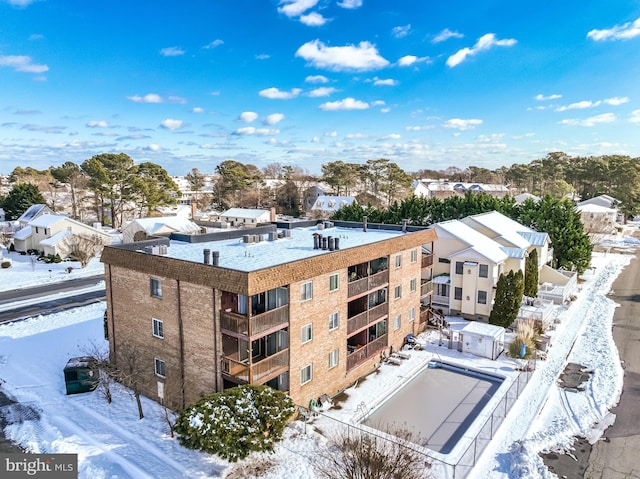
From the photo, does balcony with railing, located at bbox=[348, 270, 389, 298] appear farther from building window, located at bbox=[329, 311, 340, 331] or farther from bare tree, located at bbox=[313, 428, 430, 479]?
bare tree, located at bbox=[313, 428, 430, 479]

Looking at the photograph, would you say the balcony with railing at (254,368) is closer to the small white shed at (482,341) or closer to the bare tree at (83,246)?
the small white shed at (482,341)

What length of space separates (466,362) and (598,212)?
65.4 metres

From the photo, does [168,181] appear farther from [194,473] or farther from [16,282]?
[194,473]

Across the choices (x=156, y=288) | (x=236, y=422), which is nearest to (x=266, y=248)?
(x=156, y=288)

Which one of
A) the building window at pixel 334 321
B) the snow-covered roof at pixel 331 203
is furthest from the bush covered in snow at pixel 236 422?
the snow-covered roof at pixel 331 203

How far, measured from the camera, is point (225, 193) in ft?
313

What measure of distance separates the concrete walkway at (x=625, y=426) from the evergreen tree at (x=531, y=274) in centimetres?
605

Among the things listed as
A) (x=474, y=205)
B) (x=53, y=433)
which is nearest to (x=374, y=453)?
(x=53, y=433)

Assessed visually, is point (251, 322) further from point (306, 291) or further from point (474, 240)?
point (474, 240)

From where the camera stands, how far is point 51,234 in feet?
181

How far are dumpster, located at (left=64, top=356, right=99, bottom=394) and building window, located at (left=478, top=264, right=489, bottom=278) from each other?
26489 millimetres

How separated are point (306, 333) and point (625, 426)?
48.5ft

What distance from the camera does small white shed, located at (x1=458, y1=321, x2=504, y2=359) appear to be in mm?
25938

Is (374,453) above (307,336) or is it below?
below
